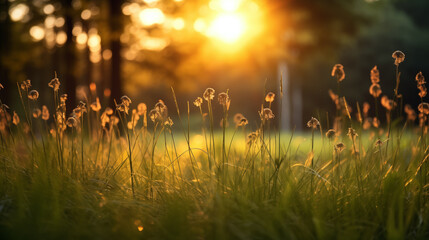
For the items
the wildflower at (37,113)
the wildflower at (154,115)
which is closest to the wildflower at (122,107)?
the wildflower at (154,115)

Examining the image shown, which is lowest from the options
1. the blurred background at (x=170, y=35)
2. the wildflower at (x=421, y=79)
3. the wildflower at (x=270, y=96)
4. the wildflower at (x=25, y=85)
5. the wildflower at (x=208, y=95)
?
the wildflower at (x=270, y=96)

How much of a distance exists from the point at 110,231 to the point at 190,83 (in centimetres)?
832

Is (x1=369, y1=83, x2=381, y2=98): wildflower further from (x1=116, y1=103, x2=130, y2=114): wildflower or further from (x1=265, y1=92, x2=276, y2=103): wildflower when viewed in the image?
(x1=116, y1=103, x2=130, y2=114): wildflower

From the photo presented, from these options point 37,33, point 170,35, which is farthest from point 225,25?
point 37,33

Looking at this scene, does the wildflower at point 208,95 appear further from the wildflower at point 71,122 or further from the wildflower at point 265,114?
the wildflower at point 71,122

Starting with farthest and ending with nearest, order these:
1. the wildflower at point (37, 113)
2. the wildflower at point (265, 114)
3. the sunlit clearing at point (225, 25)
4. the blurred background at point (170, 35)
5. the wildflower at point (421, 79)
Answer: the sunlit clearing at point (225, 25)
the blurred background at point (170, 35)
the wildflower at point (37, 113)
the wildflower at point (421, 79)
the wildflower at point (265, 114)

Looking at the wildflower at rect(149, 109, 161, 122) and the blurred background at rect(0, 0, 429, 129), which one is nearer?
the wildflower at rect(149, 109, 161, 122)

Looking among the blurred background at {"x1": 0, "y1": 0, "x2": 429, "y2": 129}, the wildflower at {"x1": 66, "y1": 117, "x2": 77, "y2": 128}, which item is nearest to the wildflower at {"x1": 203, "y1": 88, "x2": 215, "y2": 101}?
the wildflower at {"x1": 66, "y1": 117, "x2": 77, "y2": 128}

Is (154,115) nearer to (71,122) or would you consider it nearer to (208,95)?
(208,95)

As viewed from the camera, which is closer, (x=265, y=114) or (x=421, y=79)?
(x=265, y=114)

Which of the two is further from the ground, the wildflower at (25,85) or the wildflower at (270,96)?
the wildflower at (25,85)

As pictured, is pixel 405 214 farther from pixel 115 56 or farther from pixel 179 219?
Result: pixel 115 56

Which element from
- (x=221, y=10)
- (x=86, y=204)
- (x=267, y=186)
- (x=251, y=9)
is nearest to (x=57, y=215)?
(x=86, y=204)

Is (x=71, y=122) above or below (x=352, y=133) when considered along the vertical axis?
above
